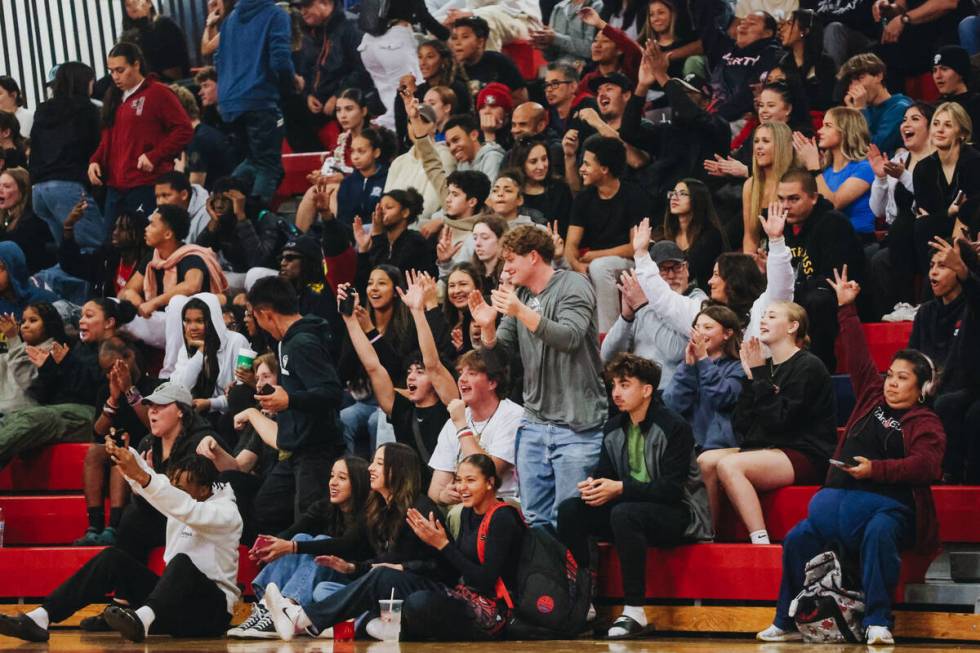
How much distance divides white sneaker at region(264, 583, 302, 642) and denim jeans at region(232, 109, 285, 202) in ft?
16.3

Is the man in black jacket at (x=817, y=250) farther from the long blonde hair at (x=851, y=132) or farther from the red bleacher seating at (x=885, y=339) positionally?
the long blonde hair at (x=851, y=132)

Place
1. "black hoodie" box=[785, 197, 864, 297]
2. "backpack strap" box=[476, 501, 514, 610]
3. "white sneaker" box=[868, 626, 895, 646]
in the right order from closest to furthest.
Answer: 1. "white sneaker" box=[868, 626, 895, 646]
2. "backpack strap" box=[476, 501, 514, 610]
3. "black hoodie" box=[785, 197, 864, 297]

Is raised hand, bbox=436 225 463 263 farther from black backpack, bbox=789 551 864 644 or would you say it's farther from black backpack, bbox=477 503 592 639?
black backpack, bbox=789 551 864 644

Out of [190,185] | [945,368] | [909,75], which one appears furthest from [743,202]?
[190,185]

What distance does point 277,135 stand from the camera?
530 inches

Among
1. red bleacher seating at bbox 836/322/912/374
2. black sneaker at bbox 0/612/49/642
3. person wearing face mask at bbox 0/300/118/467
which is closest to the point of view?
black sneaker at bbox 0/612/49/642

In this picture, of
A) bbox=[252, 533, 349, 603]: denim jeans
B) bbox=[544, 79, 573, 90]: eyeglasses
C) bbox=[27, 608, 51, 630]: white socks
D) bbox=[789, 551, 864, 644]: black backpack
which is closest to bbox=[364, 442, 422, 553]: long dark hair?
bbox=[252, 533, 349, 603]: denim jeans

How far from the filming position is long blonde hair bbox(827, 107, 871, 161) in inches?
418

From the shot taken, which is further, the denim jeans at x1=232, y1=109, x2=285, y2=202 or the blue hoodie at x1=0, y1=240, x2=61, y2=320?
the denim jeans at x1=232, y1=109, x2=285, y2=202

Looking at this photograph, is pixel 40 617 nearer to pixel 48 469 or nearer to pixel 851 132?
pixel 48 469

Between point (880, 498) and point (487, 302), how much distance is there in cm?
314

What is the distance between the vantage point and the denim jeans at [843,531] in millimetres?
7746

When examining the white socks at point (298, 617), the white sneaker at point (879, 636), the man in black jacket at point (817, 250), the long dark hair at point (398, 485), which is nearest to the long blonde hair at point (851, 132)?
the man in black jacket at point (817, 250)

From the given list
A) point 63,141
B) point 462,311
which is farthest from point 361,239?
point 63,141
